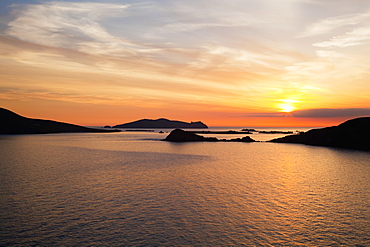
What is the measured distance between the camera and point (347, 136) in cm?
8638

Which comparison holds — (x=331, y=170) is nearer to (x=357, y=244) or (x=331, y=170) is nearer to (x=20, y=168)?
(x=357, y=244)

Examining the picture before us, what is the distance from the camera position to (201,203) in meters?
23.5

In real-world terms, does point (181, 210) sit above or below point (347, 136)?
below

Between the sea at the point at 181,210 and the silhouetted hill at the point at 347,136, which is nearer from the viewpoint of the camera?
the sea at the point at 181,210

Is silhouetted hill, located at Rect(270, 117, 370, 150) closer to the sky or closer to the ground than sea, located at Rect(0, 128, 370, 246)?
closer to the sky

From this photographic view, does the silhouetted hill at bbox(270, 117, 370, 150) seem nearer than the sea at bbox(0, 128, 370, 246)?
No

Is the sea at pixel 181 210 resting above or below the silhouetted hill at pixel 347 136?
below

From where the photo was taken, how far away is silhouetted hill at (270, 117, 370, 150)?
267ft

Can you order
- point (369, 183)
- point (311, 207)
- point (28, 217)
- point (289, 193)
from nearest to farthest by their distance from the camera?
point (28, 217) < point (311, 207) < point (289, 193) < point (369, 183)

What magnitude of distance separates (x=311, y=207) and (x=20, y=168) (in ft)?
131

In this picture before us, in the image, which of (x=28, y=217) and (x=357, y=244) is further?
(x=28, y=217)

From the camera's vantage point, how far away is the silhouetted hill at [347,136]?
81.4 metres

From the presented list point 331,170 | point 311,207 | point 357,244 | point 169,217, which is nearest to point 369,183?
point 331,170

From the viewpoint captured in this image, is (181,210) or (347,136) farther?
(347,136)
